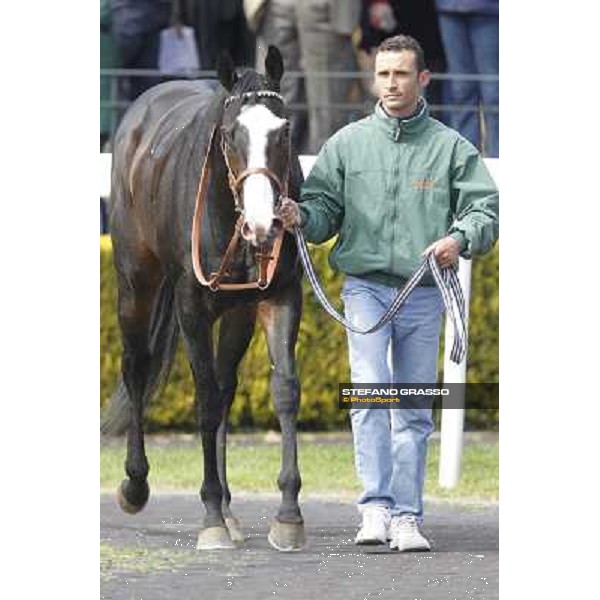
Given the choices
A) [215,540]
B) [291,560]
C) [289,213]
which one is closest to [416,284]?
[289,213]

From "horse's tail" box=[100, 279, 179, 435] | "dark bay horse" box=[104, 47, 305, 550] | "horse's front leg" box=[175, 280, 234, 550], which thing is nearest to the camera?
"dark bay horse" box=[104, 47, 305, 550]

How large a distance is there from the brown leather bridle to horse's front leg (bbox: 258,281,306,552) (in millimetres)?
164

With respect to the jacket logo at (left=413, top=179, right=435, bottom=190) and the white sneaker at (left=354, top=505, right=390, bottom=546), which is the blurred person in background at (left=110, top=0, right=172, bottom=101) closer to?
the jacket logo at (left=413, top=179, right=435, bottom=190)

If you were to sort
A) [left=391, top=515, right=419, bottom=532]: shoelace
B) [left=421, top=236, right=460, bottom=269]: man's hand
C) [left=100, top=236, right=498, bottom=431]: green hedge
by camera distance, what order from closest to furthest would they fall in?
[left=421, top=236, right=460, bottom=269]: man's hand → [left=391, top=515, right=419, bottom=532]: shoelace → [left=100, top=236, right=498, bottom=431]: green hedge

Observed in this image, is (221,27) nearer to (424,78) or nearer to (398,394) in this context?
(424,78)

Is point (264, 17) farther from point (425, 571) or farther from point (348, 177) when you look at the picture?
point (425, 571)

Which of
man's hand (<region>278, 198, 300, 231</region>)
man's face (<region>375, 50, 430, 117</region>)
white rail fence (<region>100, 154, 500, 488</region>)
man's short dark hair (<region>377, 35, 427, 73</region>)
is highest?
man's short dark hair (<region>377, 35, 427, 73</region>)

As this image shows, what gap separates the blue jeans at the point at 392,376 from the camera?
1360cm

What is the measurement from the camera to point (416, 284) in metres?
13.5

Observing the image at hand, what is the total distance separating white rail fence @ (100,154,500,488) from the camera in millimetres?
13953

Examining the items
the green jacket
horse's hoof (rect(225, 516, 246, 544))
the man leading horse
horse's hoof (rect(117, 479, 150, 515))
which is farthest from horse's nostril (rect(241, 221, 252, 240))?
horse's hoof (rect(117, 479, 150, 515))

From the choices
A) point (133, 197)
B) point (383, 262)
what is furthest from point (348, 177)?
point (133, 197)

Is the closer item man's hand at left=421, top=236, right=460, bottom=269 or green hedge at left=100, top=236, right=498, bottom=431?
man's hand at left=421, top=236, right=460, bottom=269
